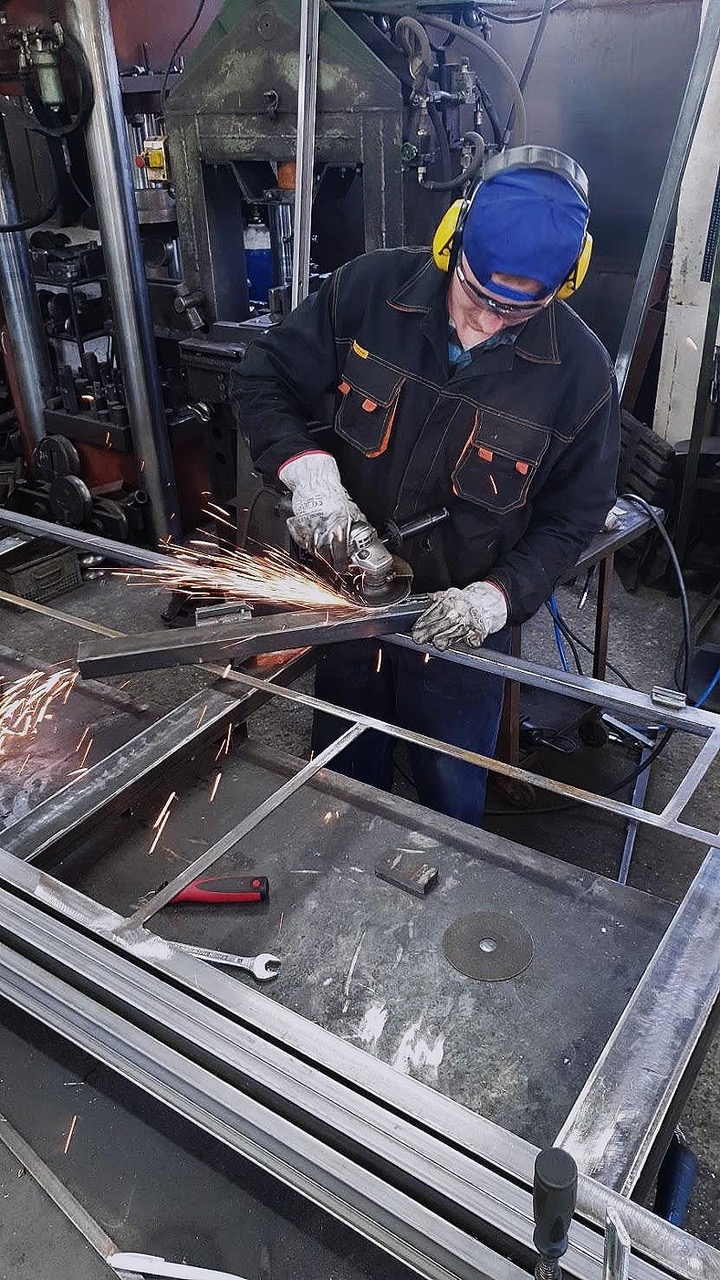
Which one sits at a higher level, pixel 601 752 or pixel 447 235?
pixel 447 235

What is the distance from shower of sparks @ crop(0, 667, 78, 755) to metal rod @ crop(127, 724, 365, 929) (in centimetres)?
65

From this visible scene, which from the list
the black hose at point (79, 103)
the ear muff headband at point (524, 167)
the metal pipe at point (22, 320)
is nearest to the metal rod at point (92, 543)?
the ear muff headband at point (524, 167)

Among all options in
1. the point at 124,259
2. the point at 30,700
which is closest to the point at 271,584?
the point at 30,700

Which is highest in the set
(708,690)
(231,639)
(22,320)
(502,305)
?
(502,305)

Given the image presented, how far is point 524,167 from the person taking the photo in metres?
1.77

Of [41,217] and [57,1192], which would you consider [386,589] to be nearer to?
[57,1192]

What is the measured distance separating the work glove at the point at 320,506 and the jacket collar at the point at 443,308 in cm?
39

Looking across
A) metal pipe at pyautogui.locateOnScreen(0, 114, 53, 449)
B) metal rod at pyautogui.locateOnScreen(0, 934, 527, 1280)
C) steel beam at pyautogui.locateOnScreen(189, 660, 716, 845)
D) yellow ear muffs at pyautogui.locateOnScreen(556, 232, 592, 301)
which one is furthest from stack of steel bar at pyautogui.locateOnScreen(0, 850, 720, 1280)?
metal pipe at pyautogui.locateOnScreen(0, 114, 53, 449)

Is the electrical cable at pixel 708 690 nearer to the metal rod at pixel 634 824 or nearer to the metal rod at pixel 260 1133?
the metal rod at pixel 634 824

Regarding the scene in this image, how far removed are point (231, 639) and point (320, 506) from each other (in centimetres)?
48

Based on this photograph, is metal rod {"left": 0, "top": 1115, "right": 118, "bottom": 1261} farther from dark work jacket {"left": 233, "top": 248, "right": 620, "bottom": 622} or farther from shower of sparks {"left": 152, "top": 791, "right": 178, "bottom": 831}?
dark work jacket {"left": 233, "top": 248, "right": 620, "bottom": 622}

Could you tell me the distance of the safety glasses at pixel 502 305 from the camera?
5.96ft

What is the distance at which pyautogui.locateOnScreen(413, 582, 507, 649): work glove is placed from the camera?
1848mm

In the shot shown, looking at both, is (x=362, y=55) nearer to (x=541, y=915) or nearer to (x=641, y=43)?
(x=641, y=43)
